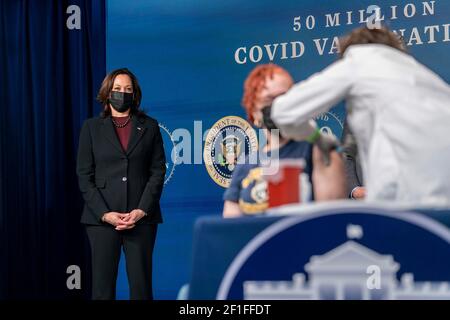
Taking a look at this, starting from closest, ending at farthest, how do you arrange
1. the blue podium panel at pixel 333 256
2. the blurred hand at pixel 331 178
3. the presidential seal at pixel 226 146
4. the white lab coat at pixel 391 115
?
the blue podium panel at pixel 333 256 < the white lab coat at pixel 391 115 < the blurred hand at pixel 331 178 < the presidential seal at pixel 226 146

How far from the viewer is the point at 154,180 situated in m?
3.32

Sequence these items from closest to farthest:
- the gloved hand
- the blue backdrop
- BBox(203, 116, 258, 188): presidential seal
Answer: the gloved hand → the blue backdrop → BBox(203, 116, 258, 188): presidential seal

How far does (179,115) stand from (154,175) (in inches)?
39.4

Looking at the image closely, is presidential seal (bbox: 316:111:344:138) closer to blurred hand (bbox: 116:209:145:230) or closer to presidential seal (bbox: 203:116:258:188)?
presidential seal (bbox: 203:116:258:188)

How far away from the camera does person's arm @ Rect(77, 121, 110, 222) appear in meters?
3.23

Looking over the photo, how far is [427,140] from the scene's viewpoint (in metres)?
1.83

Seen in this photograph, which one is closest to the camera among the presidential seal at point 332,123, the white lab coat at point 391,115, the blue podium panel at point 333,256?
the blue podium panel at point 333,256

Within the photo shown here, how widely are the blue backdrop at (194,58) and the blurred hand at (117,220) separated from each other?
0.96 meters

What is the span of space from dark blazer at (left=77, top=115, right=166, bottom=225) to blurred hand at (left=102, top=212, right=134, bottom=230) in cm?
4

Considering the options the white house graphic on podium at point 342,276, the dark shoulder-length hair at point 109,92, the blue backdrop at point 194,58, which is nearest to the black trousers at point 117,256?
the dark shoulder-length hair at point 109,92

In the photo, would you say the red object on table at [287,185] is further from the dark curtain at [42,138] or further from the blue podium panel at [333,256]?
the dark curtain at [42,138]

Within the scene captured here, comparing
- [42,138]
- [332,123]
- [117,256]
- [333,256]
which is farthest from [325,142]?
[42,138]

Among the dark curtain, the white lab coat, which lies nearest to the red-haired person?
the white lab coat

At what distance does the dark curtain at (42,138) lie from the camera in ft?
13.9
